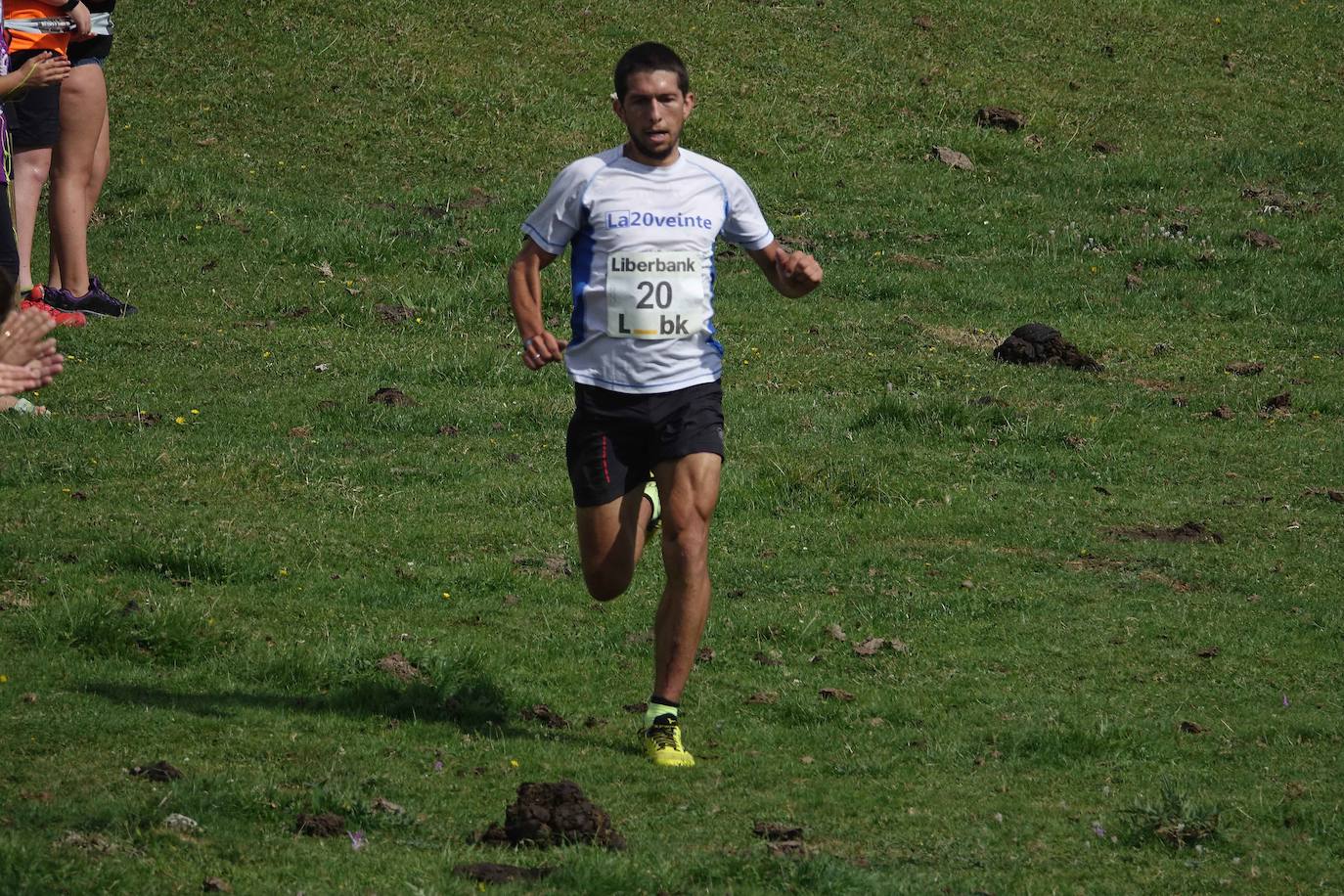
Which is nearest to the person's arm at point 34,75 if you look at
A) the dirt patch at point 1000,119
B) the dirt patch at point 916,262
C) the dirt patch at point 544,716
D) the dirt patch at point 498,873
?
the dirt patch at point 544,716

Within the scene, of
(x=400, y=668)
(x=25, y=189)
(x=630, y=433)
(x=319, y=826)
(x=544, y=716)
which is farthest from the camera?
(x=25, y=189)

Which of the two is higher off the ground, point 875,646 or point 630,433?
point 630,433

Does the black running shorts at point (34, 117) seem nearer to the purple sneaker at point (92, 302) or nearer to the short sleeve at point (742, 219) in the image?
the purple sneaker at point (92, 302)

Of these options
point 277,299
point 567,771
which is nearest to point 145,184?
point 277,299

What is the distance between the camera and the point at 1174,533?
33.3 feet

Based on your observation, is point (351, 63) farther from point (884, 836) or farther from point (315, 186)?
point (884, 836)

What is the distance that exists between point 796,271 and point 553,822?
8.30 feet

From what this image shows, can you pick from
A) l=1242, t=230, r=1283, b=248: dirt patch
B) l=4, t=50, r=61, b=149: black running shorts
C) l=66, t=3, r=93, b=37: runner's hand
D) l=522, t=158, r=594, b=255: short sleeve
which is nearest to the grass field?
l=1242, t=230, r=1283, b=248: dirt patch

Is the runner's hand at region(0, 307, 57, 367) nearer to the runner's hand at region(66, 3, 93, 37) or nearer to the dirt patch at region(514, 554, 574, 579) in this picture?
the dirt patch at region(514, 554, 574, 579)

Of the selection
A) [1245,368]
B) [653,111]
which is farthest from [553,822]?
[1245,368]

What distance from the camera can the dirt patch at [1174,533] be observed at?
10.1m

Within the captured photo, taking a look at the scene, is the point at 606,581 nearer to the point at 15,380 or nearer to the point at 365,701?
the point at 365,701

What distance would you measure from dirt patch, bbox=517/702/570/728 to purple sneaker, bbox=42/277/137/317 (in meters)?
7.74

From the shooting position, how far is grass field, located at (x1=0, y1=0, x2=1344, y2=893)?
20.3 feet
